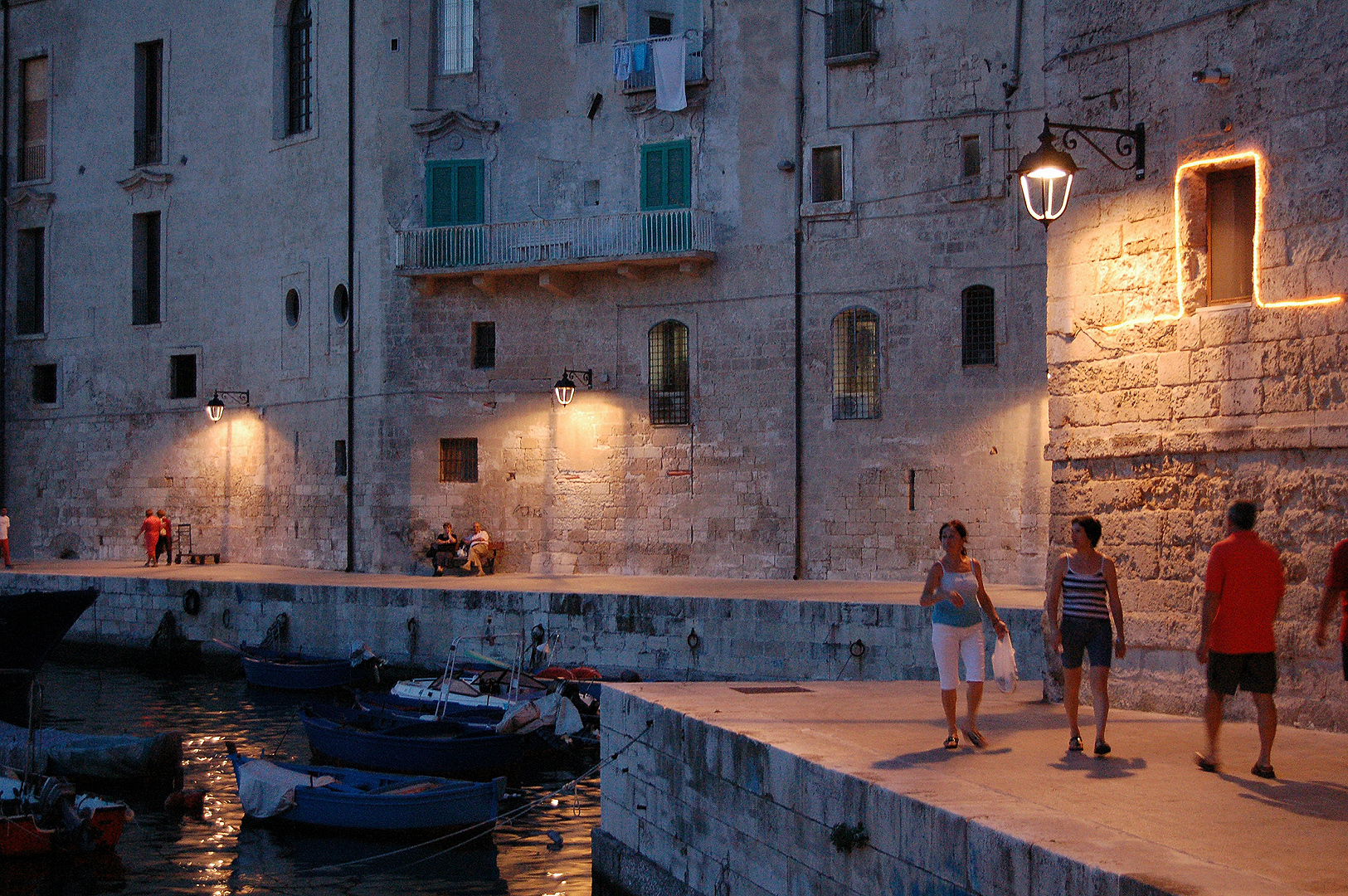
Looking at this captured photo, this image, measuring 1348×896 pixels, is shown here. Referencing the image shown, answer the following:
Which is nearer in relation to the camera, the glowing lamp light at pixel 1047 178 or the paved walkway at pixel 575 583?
the glowing lamp light at pixel 1047 178

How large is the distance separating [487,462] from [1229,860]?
22.5 meters

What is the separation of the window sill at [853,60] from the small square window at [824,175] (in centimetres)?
142

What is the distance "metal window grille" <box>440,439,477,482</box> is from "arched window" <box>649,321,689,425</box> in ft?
12.6

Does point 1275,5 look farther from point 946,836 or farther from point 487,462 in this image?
point 487,462

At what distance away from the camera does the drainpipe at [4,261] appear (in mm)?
34938

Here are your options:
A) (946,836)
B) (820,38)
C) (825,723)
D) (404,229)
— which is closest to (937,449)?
(820,38)

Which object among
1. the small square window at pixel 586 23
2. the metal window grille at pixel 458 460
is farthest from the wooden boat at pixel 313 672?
the small square window at pixel 586 23

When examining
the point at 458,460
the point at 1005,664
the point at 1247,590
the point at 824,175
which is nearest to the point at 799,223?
the point at 824,175

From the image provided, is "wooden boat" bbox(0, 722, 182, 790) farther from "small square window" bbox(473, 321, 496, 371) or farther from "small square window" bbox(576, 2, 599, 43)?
"small square window" bbox(576, 2, 599, 43)

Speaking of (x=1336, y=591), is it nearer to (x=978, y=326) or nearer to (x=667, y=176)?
(x=978, y=326)

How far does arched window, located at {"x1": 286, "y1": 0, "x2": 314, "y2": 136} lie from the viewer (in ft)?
99.1

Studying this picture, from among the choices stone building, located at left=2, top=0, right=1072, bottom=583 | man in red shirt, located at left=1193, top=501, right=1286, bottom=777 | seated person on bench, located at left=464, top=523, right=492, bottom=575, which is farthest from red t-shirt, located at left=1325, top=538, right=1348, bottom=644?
seated person on bench, located at left=464, top=523, right=492, bottom=575

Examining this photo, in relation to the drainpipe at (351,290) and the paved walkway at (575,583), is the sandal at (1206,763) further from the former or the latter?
the drainpipe at (351,290)

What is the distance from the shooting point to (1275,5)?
29.0ft
